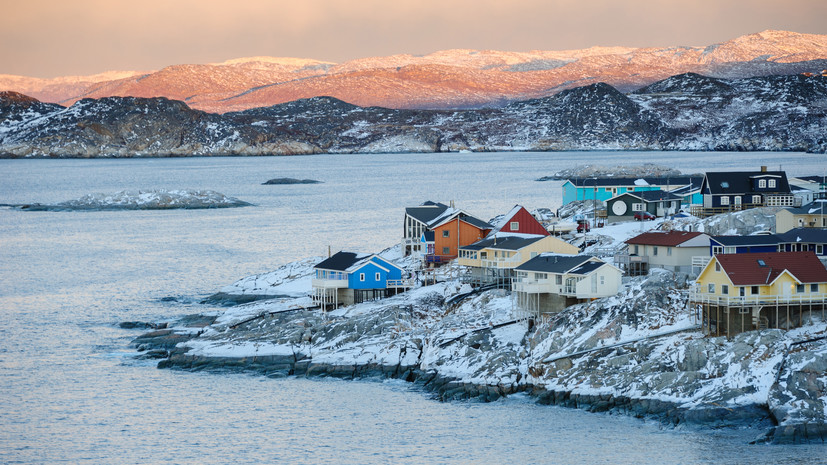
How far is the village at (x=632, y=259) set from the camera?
39125mm

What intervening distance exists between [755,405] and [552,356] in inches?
298

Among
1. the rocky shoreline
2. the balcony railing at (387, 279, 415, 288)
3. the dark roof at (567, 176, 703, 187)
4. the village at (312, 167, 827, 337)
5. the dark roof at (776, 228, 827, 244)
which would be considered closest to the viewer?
the rocky shoreline

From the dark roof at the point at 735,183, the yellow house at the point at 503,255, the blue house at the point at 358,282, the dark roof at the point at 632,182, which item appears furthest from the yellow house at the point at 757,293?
the dark roof at the point at 632,182

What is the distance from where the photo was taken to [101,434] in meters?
37.8

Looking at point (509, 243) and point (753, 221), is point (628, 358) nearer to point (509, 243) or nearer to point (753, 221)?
point (509, 243)

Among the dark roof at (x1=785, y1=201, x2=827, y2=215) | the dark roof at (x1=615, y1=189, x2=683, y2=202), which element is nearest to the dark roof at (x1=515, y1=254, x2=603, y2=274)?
the dark roof at (x1=785, y1=201, x2=827, y2=215)

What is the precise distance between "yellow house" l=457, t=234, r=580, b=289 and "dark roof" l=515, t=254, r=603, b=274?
3438 mm

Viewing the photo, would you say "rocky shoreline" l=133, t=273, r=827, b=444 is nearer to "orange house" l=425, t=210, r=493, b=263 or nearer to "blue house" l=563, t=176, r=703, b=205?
"orange house" l=425, t=210, r=493, b=263

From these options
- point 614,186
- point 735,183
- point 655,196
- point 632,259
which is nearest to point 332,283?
point 632,259

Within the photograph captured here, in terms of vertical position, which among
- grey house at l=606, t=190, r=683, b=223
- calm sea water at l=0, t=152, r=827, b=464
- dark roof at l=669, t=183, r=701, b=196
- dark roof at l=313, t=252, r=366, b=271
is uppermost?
dark roof at l=669, t=183, r=701, b=196

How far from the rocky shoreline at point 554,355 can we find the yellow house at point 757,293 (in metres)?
0.86

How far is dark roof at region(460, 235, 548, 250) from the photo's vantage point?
51500mm

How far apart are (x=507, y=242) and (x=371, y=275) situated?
6532 millimetres

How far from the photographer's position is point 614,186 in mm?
86625
